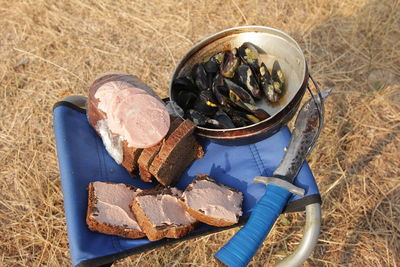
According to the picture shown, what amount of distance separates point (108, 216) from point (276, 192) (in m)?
0.76

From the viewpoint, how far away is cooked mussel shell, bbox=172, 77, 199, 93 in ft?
6.59

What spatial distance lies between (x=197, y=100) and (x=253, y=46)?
0.45m

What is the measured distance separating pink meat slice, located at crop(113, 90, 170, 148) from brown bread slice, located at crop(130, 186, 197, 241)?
239 millimetres

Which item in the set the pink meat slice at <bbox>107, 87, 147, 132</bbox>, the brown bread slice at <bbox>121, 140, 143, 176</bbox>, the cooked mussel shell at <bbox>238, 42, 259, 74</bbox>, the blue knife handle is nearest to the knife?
the blue knife handle

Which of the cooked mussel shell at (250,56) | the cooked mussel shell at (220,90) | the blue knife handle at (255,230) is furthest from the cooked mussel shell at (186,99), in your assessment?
the blue knife handle at (255,230)

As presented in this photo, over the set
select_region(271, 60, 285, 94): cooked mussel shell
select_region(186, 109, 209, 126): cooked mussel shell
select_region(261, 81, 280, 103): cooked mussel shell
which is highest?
select_region(271, 60, 285, 94): cooked mussel shell

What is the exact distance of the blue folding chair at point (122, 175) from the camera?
5.24 ft

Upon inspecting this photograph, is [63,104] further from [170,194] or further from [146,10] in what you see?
[146,10]

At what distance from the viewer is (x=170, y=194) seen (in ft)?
5.82

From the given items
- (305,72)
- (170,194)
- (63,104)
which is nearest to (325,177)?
(305,72)

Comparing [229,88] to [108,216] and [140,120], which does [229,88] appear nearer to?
[140,120]

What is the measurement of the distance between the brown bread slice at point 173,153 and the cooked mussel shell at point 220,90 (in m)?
0.27

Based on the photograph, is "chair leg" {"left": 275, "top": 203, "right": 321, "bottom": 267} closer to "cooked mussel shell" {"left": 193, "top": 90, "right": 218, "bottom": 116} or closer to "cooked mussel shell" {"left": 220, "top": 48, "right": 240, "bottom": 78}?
"cooked mussel shell" {"left": 193, "top": 90, "right": 218, "bottom": 116}

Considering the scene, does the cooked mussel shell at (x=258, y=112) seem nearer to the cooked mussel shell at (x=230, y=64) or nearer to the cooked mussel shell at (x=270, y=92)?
the cooked mussel shell at (x=270, y=92)
